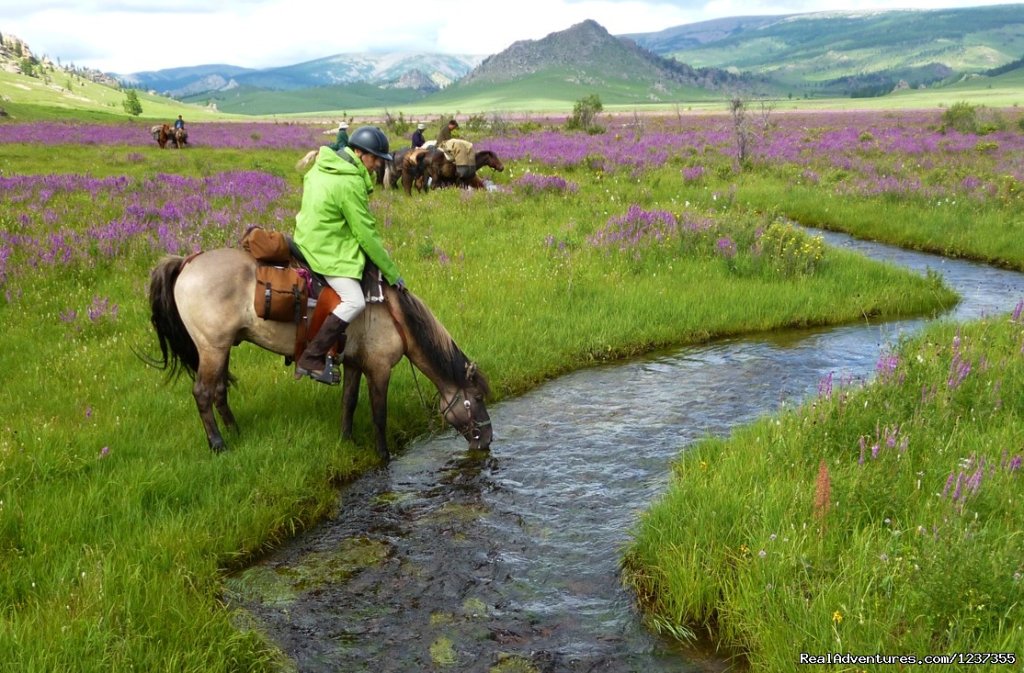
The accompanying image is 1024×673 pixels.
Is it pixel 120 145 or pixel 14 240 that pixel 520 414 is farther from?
pixel 120 145

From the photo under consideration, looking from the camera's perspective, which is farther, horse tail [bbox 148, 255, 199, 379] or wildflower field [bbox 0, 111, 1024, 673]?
horse tail [bbox 148, 255, 199, 379]

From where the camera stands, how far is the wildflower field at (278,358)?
4.45 meters

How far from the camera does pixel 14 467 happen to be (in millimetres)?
5488

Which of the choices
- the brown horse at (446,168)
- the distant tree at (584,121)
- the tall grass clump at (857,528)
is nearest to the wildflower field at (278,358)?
the tall grass clump at (857,528)

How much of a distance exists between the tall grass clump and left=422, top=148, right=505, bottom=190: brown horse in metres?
17.4

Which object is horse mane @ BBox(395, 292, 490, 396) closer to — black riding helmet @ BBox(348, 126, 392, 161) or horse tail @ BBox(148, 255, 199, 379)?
black riding helmet @ BBox(348, 126, 392, 161)

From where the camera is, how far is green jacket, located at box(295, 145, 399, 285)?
643cm

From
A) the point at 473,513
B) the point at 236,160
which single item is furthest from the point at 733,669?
the point at 236,160

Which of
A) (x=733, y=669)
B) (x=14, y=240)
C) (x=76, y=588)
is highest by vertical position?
(x=14, y=240)

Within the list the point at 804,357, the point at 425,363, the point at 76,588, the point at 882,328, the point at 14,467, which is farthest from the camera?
the point at 882,328

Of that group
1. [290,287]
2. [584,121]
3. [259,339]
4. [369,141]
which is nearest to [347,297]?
[290,287]

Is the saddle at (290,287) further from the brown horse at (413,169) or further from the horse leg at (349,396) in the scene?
the brown horse at (413,169)

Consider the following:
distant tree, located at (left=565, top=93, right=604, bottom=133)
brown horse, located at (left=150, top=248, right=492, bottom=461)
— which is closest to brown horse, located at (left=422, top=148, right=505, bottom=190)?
brown horse, located at (left=150, top=248, right=492, bottom=461)

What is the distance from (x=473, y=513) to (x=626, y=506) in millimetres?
1441
